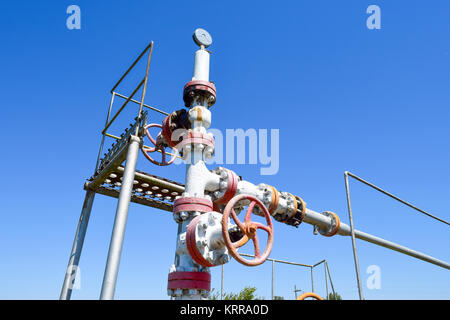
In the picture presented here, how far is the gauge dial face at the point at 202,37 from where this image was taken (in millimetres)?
6594

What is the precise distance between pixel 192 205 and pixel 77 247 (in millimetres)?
3629

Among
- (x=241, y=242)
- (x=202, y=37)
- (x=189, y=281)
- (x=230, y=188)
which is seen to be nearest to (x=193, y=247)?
(x=189, y=281)

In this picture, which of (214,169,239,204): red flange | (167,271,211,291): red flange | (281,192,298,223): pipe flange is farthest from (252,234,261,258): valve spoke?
(281,192,298,223): pipe flange

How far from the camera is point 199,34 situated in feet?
21.8

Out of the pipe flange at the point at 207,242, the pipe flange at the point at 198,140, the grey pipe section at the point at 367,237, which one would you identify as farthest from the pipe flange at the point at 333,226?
the pipe flange at the point at 207,242

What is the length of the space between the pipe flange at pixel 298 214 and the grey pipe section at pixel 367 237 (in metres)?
0.51

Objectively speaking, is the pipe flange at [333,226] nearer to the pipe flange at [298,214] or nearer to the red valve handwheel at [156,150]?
the pipe flange at [298,214]

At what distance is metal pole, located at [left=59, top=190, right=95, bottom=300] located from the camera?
21.6 ft

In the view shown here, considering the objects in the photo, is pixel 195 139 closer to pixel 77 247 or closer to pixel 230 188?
pixel 230 188

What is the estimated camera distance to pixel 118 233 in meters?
4.45

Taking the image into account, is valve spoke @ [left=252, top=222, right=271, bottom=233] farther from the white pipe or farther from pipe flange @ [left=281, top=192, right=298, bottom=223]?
the white pipe

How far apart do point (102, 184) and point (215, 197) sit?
3.23 m
